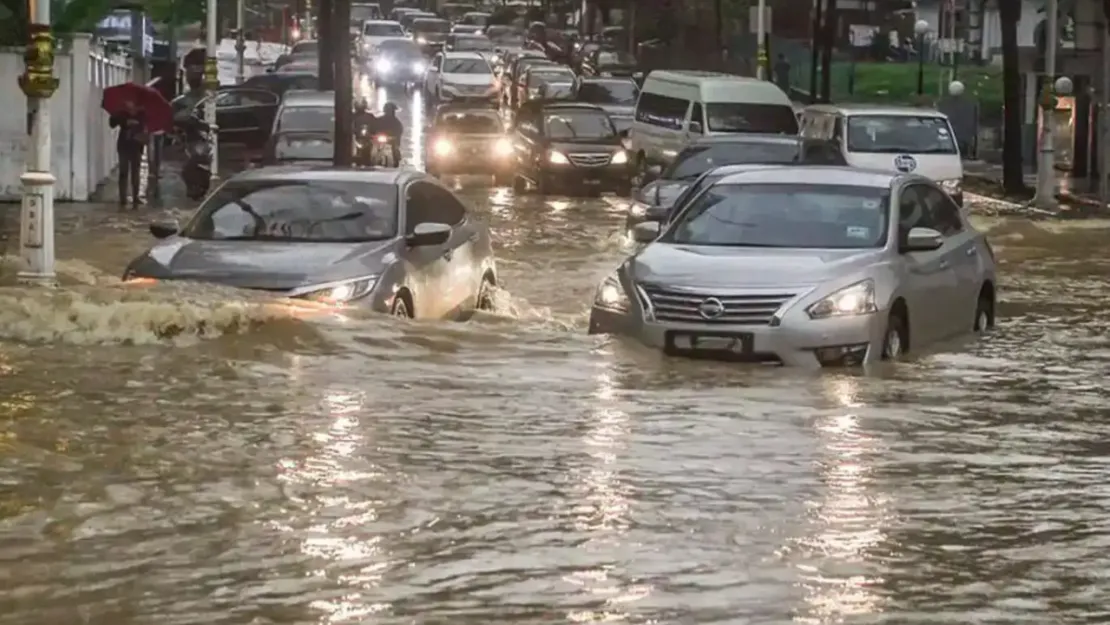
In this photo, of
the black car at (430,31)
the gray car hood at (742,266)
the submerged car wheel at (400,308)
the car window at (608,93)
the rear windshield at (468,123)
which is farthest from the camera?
the black car at (430,31)

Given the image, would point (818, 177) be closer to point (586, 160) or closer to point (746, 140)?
point (746, 140)

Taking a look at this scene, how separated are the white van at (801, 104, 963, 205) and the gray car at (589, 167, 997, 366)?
1474 cm

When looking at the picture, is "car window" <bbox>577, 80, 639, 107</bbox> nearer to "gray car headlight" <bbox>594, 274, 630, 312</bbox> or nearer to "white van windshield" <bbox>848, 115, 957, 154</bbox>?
"white van windshield" <bbox>848, 115, 957, 154</bbox>

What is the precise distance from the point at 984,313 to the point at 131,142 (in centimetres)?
1651

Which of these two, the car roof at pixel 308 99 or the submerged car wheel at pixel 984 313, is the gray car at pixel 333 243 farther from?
the car roof at pixel 308 99

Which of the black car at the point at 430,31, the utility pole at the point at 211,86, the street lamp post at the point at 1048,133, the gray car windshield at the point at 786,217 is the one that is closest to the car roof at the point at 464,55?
the black car at the point at 430,31

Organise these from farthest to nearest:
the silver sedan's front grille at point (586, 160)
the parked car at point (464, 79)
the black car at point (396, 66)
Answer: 1. the black car at point (396, 66)
2. the parked car at point (464, 79)
3. the silver sedan's front grille at point (586, 160)

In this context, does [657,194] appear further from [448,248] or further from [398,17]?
[398,17]

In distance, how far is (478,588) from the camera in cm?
828

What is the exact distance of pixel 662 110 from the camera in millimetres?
38531

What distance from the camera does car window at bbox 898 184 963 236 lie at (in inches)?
629

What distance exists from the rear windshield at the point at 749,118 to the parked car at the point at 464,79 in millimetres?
25021

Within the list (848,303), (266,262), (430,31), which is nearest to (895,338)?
(848,303)

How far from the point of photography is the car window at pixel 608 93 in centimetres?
5042
